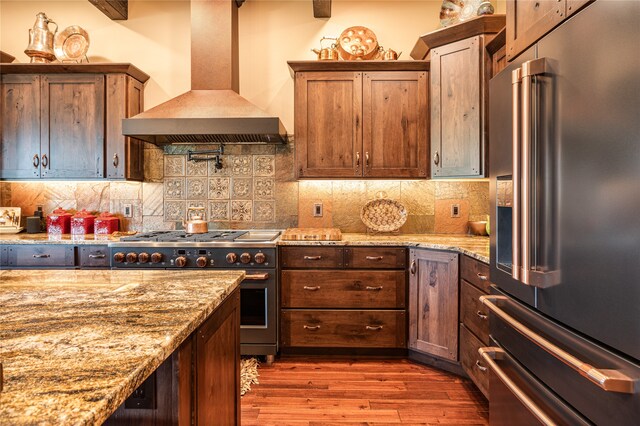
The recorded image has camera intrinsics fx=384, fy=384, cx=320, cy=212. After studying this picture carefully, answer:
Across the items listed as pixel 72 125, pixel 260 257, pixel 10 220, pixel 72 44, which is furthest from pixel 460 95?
pixel 10 220

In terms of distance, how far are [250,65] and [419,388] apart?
302cm

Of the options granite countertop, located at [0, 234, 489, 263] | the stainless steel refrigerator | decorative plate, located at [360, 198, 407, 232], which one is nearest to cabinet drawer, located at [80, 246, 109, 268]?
granite countertop, located at [0, 234, 489, 263]

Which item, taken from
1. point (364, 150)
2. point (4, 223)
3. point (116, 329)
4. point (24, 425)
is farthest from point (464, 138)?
point (4, 223)

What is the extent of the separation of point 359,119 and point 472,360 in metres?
1.96

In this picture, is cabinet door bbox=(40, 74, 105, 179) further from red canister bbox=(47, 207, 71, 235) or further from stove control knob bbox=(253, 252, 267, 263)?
stove control knob bbox=(253, 252, 267, 263)

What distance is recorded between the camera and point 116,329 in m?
0.88

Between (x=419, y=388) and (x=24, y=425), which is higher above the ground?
(x=24, y=425)

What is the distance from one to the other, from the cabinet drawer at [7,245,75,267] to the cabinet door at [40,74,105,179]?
2.13 feet

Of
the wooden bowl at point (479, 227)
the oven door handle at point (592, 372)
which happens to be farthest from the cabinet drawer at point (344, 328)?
the oven door handle at point (592, 372)

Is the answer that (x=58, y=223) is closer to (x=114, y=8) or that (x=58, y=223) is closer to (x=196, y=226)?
(x=196, y=226)

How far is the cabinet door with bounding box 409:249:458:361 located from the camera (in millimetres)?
2604

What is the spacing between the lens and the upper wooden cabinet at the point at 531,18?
117cm

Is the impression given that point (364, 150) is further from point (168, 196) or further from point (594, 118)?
point (594, 118)

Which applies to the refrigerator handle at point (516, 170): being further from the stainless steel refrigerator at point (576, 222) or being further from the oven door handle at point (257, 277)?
the oven door handle at point (257, 277)
